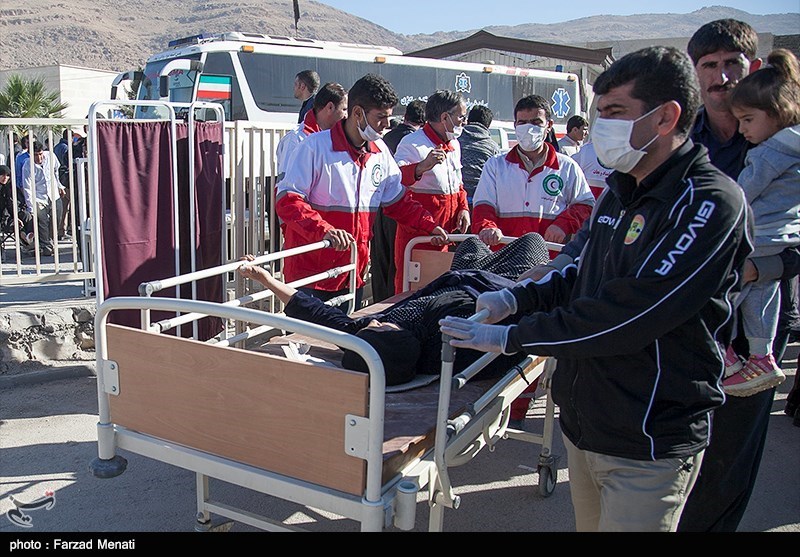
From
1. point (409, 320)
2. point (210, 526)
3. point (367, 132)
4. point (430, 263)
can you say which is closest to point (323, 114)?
point (367, 132)

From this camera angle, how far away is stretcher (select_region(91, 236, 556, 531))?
2.04 metres

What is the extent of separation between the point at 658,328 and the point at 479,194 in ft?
10.1

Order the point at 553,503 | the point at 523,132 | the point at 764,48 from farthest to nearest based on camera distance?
the point at 764,48
the point at 523,132
the point at 553,503

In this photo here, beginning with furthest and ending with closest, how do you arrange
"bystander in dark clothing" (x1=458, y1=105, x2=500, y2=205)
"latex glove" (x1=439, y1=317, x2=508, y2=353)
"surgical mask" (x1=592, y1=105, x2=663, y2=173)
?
"bystander in dark clothing" (x1=458, y1=105, x2=500, y2=205), "latex glove" (x1=439, y1=317, x2=508, y2=353), "surgical mask" (x1=592, y1=105, x2=663, y2=173)

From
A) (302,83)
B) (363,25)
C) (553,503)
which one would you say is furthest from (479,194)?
(363,25)

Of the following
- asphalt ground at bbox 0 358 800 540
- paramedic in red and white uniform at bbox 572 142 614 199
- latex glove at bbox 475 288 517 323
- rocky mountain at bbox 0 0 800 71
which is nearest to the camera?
latex glove at bbox 475 288 517 323

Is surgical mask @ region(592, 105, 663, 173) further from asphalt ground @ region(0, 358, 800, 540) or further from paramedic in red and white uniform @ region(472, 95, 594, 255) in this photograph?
paramedic in red and white uniform @ region(472, 95, 594, 255)

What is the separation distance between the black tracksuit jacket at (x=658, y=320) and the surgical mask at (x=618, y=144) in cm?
7

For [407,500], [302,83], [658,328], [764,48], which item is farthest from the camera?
[764,48]

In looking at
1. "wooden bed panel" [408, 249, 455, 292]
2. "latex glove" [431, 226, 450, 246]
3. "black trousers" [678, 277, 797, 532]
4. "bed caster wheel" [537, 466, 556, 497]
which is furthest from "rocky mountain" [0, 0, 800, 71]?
"black trousers" [678, 277, 797, 532]

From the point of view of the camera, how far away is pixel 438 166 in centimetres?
528

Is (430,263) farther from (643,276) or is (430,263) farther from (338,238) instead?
(643,276)
